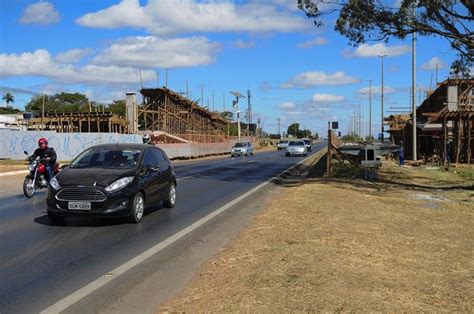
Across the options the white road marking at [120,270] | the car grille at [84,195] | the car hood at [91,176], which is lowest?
the white road marking at [120,270]

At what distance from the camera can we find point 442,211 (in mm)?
12750

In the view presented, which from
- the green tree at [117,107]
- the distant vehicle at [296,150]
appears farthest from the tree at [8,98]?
the distant vehicle at [296,150]

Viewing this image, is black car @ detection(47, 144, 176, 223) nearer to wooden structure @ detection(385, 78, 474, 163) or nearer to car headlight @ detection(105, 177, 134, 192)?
car headlight @ detection(105, 177, 134, 192)

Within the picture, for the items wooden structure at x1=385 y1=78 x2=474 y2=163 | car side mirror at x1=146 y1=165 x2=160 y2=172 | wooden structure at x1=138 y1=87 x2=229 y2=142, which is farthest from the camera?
wooden structure at x1=138 y1=87 x2=229 y2=142

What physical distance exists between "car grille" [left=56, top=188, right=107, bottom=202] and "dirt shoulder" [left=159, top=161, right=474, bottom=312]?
274 cm

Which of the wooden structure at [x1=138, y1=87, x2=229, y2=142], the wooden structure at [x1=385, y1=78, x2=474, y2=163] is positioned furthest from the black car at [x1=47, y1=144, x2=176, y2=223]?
the wooden structure at [x1=138, y1=87, x2=229, y2=142]

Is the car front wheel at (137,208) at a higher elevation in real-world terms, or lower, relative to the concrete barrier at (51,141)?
lower

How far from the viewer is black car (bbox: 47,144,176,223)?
10.3m

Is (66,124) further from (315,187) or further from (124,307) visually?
(124,307)

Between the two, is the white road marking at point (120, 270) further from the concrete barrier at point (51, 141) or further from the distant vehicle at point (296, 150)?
the distant vehicle at point (296, 150)

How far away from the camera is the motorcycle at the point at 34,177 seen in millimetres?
15625

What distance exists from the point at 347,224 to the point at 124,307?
220 inches

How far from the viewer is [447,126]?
137 ft

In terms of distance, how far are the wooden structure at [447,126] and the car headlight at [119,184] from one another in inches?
1094
